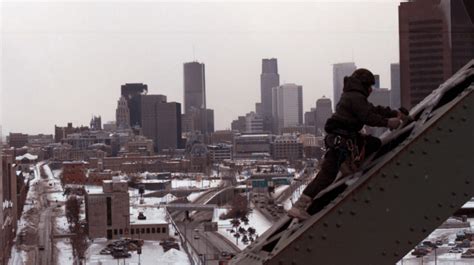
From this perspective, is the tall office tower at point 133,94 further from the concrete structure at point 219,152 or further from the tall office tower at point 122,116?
the concrete structure at point 219,152

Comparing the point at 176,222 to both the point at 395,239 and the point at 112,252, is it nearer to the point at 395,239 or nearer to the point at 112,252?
the point at 112,252

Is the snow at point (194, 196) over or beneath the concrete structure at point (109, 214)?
beneath

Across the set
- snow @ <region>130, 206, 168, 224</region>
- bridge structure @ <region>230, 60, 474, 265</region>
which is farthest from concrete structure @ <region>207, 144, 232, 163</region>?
bridge structure @ <region>230, 60, 474, 265</region>

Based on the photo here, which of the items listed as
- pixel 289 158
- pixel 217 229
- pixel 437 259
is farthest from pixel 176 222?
pixel 289 158

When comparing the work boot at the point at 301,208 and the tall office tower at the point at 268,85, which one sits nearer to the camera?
the work boot at the point at 301,208

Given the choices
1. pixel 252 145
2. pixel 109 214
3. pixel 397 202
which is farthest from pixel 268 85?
pixel 397 202

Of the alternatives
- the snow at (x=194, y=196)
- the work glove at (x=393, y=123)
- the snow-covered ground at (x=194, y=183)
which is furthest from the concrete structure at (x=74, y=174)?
the work glove at (x=393, y=123)

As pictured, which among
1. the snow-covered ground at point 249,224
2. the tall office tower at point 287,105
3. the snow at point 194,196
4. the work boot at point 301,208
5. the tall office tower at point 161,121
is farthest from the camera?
the tall office tower at point 161,121
